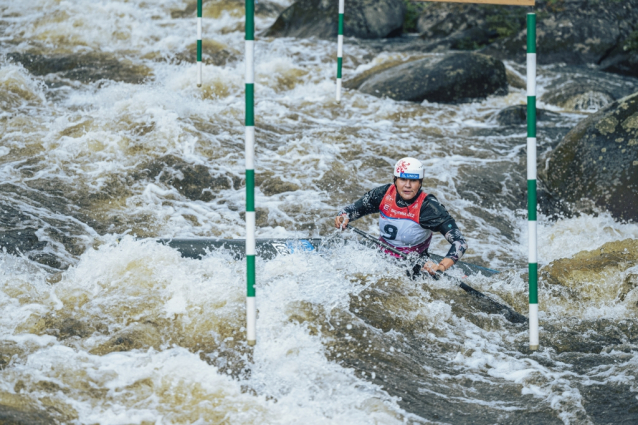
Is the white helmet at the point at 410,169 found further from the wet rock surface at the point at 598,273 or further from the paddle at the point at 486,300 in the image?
the wet rock surface at the point at 598,273

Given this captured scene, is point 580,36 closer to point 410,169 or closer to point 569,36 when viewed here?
point 569,36

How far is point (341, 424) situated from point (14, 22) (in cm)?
1177

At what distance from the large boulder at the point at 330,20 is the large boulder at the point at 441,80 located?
10.6ft

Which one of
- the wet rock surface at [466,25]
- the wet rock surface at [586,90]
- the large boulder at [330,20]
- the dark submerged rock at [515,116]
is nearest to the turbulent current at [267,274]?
the dark submerged rock at [515,116]

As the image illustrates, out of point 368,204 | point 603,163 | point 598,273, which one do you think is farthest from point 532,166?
point 603,163

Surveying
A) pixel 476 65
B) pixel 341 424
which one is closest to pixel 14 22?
pixel 476 65

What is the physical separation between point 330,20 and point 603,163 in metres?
7.42

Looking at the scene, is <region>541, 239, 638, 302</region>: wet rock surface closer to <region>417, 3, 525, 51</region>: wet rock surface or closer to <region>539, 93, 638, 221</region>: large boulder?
<region>539, 93, 638, 221</region>: large boulder

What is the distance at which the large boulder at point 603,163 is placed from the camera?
6.05m

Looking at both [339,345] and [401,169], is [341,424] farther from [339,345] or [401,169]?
[401,169]

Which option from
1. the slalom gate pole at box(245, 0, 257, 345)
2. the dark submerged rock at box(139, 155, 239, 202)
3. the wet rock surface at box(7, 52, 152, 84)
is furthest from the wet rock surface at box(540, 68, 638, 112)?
the slalom gate pole at box(245, 0, 257, 345)

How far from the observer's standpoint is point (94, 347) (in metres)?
3.33

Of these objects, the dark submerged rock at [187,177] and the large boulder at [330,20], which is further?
the large boulder at [330,20]

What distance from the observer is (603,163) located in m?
6.29
